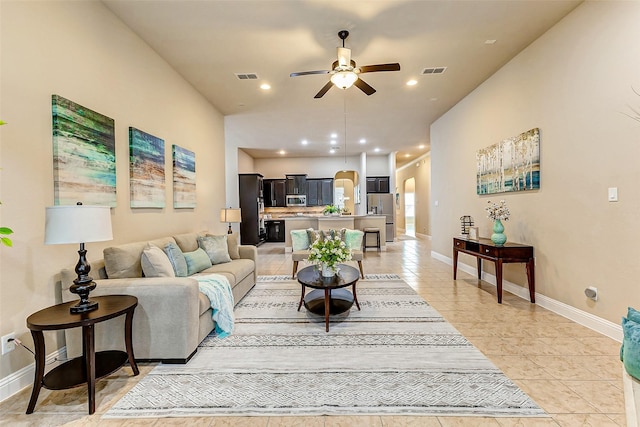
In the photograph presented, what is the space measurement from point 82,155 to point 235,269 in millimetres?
1828

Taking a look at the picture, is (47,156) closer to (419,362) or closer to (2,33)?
(2,33)

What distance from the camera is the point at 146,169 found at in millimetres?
3156

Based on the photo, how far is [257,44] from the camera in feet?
10.5

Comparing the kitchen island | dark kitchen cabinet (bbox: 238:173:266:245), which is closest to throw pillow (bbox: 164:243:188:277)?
A: the kitchen island

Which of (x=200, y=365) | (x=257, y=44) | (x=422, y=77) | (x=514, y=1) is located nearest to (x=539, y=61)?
(x=514, y=1)

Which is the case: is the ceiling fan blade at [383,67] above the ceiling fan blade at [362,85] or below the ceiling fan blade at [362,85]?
above

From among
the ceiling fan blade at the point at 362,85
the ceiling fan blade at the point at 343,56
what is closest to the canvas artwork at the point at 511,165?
the ceiling fan blade at the point at 362,85

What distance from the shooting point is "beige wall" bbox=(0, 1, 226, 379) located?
1.83 metres

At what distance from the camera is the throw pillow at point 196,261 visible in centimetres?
306

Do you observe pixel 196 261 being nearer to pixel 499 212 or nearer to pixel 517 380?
pixel 517 380

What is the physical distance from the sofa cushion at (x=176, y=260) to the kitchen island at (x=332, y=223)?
4510 millimetres

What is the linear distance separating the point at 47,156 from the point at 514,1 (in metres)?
4.25

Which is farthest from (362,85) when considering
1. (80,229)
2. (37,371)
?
(37,371)

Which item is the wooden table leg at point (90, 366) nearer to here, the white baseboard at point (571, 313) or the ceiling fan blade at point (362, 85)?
the ceiling fan blade at point (362, 85)
